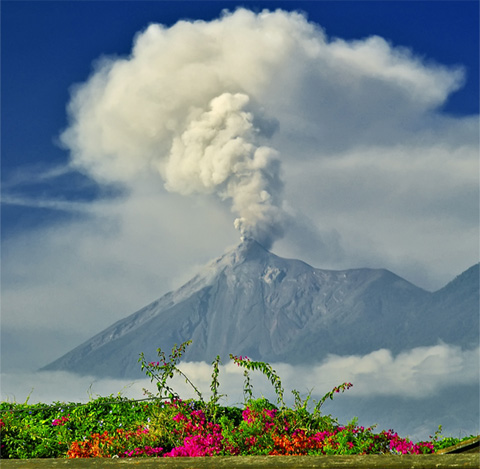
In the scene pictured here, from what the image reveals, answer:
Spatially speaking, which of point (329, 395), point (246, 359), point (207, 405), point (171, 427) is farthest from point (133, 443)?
point (329, 395)

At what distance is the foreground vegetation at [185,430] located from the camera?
9258 mm

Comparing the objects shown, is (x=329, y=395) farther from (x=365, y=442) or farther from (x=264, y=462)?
(x=264, y=462)

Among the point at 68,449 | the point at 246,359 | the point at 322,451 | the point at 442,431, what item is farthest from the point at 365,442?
the point at 68,449

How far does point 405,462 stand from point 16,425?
26.4 feet

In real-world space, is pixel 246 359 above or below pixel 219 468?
above

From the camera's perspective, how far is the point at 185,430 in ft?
33.3

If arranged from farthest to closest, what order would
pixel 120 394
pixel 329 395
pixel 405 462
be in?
pixel 120 394 → pixel 329 395 → pixel 405 462

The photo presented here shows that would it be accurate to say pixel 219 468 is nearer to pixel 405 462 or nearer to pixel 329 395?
pixel 405 462

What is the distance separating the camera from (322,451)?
9.10m

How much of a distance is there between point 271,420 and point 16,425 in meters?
4.53

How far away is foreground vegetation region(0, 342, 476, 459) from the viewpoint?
9.26m

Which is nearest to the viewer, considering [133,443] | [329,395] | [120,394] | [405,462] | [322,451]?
[405,462]

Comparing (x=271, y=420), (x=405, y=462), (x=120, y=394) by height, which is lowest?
(x=405, y=462)

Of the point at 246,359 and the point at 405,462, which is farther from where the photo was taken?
the point at 246,359
